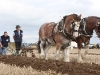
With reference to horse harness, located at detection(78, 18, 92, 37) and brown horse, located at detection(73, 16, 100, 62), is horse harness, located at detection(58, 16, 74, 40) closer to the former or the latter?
brown horse, located at detection(73, 16, 100, 62)

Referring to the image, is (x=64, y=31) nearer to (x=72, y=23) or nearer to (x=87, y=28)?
(x=72, y=23)

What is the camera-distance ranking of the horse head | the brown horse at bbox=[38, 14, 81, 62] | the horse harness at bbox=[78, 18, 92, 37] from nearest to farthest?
the horse head, the brown horse at bbox=[38, 14, 81, 62], the horse harness at bbox=[78, 18, 92, 37]

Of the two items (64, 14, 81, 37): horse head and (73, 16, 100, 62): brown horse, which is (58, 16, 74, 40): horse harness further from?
(73, 16, 100, 62): brown horse

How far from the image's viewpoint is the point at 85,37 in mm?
15750

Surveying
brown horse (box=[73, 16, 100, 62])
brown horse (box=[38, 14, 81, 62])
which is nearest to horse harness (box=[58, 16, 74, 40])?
brown horse (box=[38, 14, 81, 62])

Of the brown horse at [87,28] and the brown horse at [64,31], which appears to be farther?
the brown horse at [87,28]

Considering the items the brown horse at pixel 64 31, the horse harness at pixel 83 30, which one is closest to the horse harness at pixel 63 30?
the brown horse at pixel 64 31

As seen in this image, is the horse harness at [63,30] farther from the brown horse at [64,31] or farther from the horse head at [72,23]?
the horse head at [72,23]

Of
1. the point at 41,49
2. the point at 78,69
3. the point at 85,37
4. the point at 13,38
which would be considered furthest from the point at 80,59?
the point at 78,69

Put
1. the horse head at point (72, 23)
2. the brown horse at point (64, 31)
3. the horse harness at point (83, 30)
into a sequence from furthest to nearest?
the horse harness at point (83, 30) < the brown horse at point (64, 31) < the horse head at point (72, 23)

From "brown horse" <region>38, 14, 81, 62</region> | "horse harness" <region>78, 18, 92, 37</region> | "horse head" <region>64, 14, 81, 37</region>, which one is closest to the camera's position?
"horse head" <region>64, 14, 81, 37</region>

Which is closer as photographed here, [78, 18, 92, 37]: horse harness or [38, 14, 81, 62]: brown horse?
[38, 14, 81, 62]: brown horse

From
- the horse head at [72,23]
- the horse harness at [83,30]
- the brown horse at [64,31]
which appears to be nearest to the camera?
the horse head at [72,23]

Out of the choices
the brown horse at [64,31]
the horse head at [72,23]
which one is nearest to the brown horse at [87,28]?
the horse head at [72,23]
